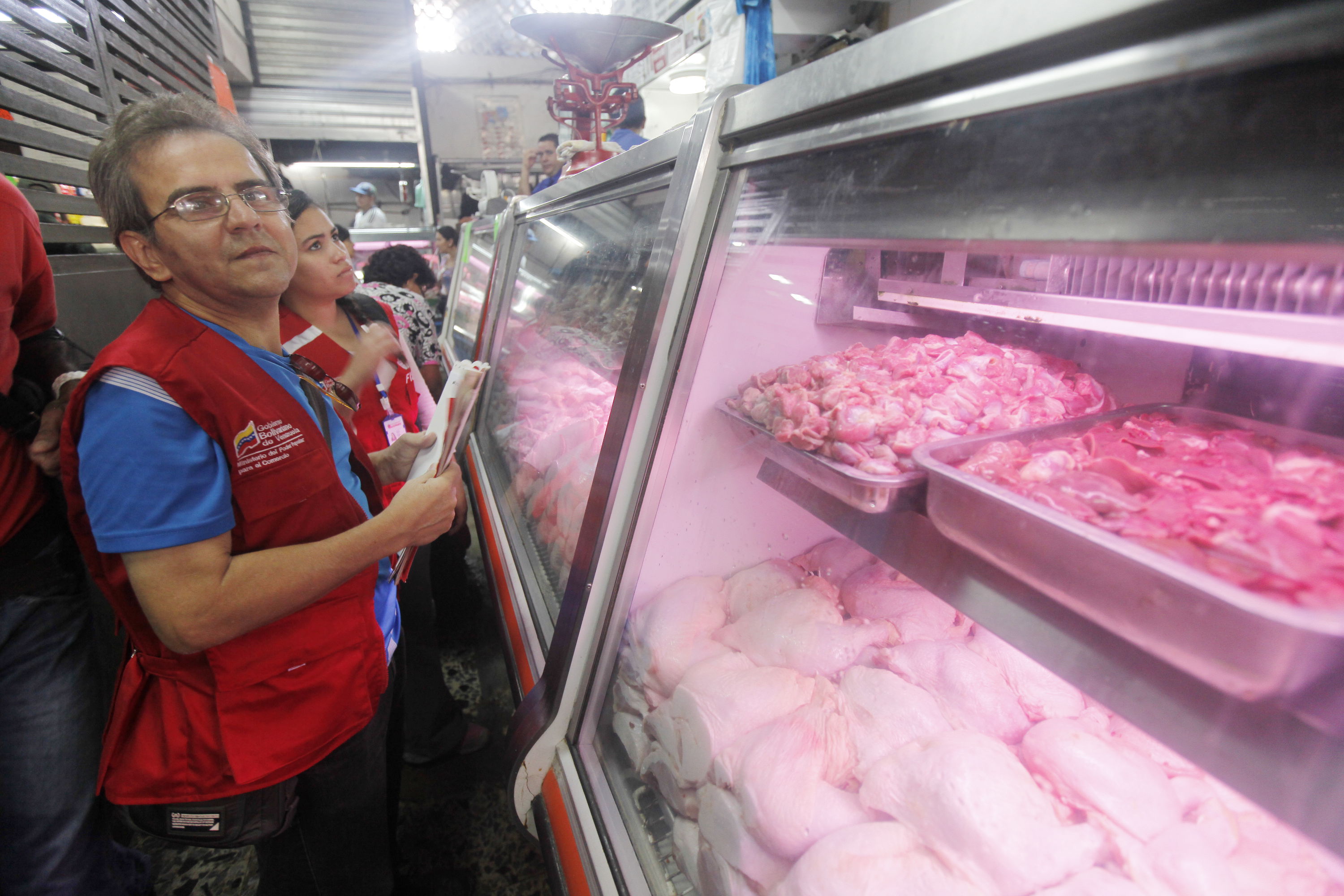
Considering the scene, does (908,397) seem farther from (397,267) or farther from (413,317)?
(397,267)

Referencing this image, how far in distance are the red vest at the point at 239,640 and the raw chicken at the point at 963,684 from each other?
4.03 ft

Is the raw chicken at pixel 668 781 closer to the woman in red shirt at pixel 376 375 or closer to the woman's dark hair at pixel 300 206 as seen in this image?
the woman in red shirt at pixel 376 375

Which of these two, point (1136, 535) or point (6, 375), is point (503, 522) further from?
point (1136, 535)

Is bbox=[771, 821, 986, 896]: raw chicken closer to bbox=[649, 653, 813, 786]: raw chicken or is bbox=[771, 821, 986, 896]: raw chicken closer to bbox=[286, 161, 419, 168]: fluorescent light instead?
bbox=[649, 653, 813, 786]: raw chicken

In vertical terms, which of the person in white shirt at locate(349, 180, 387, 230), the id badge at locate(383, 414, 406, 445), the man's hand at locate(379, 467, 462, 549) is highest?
the person in white shirt at locate(349, 180, 387, 230)

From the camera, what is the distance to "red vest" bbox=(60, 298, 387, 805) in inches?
43.2

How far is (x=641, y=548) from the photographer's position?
4.37 ft

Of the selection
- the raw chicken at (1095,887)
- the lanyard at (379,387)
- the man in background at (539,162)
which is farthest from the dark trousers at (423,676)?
the man in background at (539,162)

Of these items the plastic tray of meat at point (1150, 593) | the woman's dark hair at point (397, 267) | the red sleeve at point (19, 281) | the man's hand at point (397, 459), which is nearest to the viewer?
the plastic tray of meat at point (1150, 593)

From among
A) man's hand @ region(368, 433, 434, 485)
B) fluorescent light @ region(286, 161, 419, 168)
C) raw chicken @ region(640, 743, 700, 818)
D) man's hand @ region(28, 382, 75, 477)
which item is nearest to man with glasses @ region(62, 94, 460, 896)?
man's hand @ region(368, 433, 434, 485)

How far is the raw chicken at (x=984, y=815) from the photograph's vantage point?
81 cm

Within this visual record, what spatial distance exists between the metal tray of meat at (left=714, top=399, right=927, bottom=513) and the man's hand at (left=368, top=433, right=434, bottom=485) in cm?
115

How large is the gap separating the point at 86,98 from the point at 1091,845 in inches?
181

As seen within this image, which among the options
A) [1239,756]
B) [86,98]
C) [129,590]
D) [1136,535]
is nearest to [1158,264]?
[1136,535]
